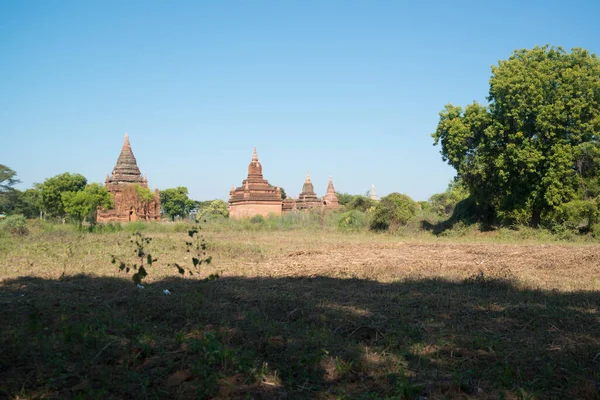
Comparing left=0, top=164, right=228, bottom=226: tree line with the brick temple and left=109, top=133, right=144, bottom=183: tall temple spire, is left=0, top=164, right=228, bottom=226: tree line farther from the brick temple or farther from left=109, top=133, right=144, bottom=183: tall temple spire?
the brick temple

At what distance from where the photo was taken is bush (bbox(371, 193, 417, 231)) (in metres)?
22.2

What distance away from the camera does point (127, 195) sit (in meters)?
33.9

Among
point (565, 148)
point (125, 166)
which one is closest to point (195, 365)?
point (565, 148)

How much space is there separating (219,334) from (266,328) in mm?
437

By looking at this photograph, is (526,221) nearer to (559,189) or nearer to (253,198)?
(559,189)

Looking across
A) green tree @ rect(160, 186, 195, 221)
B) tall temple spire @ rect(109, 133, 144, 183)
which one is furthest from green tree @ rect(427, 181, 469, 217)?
green tree @ rect(160, 186, 195, 221)

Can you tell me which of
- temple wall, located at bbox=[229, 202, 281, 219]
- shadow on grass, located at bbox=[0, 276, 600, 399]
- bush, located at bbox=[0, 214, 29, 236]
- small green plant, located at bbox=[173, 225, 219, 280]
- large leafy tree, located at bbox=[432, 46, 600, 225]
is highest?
large leafy tree, located at bbox=[432, 46, 600, 225]

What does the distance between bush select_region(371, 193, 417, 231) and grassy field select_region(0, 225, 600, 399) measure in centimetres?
1375

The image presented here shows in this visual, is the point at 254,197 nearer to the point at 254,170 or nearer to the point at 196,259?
the point at 254,170

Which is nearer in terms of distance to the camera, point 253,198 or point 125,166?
point 253,198

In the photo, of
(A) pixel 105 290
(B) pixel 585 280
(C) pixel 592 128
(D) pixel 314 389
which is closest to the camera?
(D) pixel 314 389

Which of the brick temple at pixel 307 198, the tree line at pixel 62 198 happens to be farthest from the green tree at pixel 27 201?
the brick temple at pixel 307 198

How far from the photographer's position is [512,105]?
54.9 feet

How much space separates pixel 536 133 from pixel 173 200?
5265 cm
